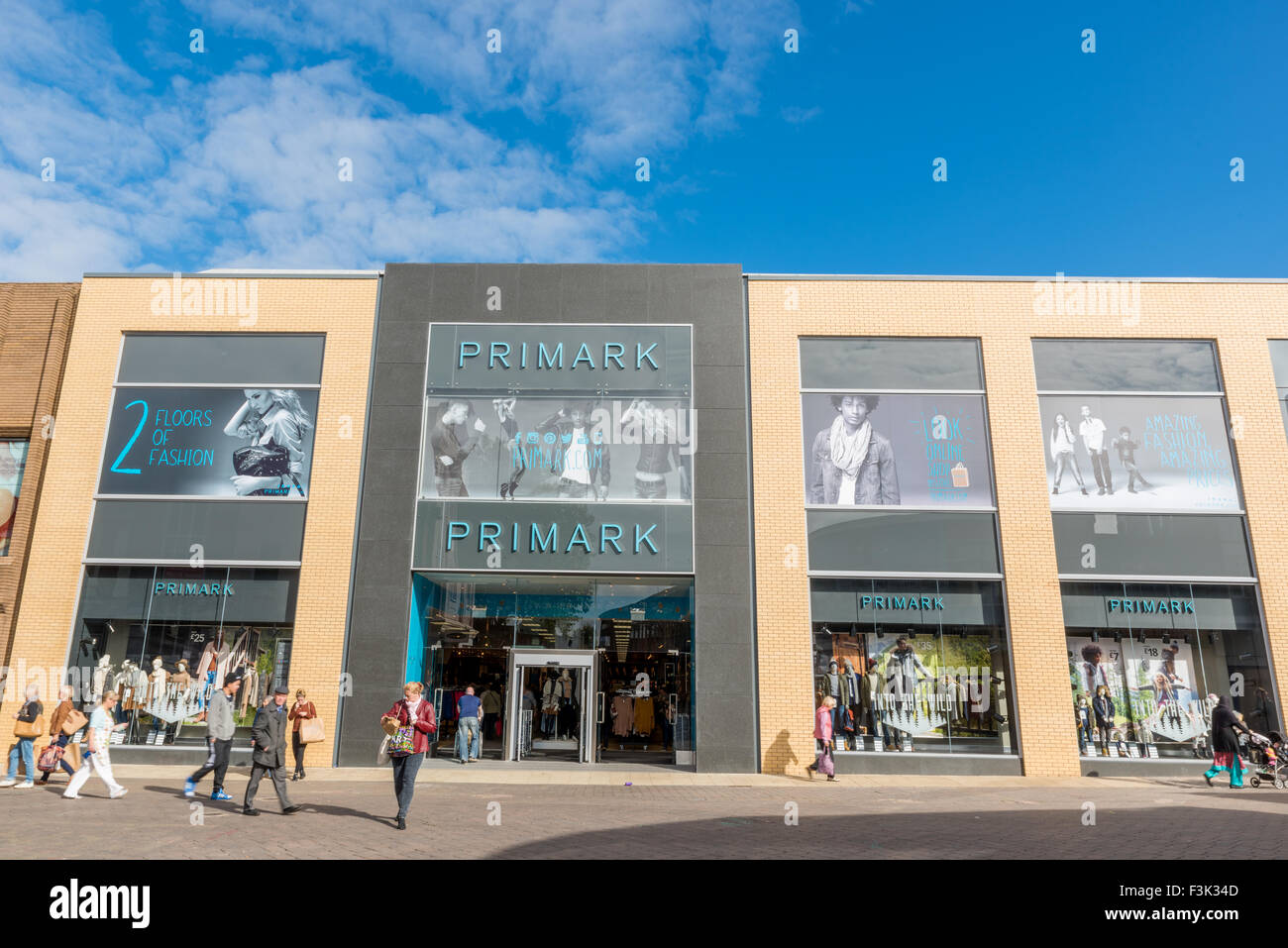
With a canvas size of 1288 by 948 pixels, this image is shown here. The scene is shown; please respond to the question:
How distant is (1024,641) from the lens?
1700 centimetres

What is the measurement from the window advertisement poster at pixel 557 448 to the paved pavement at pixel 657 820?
6.02 m

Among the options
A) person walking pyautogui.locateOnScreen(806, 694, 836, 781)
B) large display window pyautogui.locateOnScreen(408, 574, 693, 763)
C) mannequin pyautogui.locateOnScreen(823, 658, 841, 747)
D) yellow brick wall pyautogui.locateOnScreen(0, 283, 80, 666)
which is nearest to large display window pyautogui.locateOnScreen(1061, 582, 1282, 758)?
mannequin pyautogui.locateOnScreen(823, 658, 841, 747)

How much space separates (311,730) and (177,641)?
4351 millimetres

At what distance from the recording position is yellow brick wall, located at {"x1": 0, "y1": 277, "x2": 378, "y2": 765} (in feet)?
57.0

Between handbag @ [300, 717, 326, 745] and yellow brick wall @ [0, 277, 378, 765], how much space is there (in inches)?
50.0

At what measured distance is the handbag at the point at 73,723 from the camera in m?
13.0

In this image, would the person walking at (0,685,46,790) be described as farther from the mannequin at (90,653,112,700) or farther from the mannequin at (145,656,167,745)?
the mannequin at (90,653,112,700)

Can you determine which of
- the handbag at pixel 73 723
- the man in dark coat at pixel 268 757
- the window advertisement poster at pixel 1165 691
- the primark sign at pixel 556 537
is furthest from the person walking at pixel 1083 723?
the handbag at pixel 73 723

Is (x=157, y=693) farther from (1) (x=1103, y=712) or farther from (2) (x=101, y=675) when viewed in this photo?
(1) (x=1103, y=712)

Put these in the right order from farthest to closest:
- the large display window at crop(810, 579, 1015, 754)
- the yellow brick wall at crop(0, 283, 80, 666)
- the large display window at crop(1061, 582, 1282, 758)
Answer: the yellow brick wall at crop(0, 283, 80, 666), the large display window at crop(810, 579, 1015, 754), the large display window at crop(1061, 582, 1282, 758)

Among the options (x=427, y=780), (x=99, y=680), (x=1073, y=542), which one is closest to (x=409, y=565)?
(x=427, y=780)

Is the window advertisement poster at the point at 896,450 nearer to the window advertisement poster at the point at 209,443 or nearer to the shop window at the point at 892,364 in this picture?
the shop window at the point at 892,364

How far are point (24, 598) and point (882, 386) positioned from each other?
19407mm

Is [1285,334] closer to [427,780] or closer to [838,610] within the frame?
[838,610]
